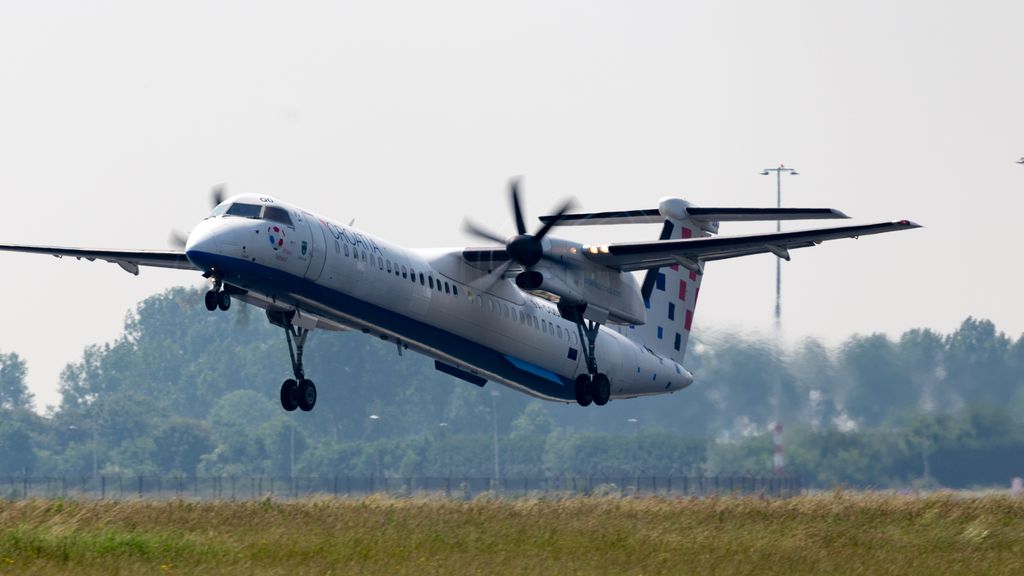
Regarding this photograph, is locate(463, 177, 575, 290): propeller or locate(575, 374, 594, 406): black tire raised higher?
locate(463, 177, 575, 290): propeller

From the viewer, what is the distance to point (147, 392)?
106688 millimetres

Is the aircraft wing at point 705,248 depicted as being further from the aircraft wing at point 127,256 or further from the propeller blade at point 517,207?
the aircraft wing at point 127,256

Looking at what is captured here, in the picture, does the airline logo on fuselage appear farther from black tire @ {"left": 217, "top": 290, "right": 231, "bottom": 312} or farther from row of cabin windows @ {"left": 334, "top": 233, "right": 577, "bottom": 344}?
black tire @ {"left": 217, "top": 290, "right": 231, "bottom": 312}

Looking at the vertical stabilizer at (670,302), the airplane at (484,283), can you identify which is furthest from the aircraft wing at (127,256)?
the vertical stabilizer at (670,302)

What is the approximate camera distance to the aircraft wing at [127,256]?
33219 mm

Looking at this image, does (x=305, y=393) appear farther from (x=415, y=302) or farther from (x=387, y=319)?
(x=415, y=302)

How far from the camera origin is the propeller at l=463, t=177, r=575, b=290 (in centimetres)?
3203

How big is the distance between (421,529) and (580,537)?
Answer: 9.11 ft

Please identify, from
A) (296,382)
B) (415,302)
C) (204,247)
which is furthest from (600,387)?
(204,247)

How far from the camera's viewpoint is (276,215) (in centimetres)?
2841

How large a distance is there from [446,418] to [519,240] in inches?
2392

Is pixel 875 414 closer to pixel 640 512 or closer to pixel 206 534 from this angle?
pixel 640 512

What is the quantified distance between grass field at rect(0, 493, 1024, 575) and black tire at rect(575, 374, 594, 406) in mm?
2571

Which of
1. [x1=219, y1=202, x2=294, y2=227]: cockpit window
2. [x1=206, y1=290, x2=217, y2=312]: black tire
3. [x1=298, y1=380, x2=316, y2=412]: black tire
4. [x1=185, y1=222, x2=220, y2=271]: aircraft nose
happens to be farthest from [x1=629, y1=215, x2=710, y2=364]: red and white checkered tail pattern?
[x1=185, y1=222, x2=220, y2=271]: aircraft nose
